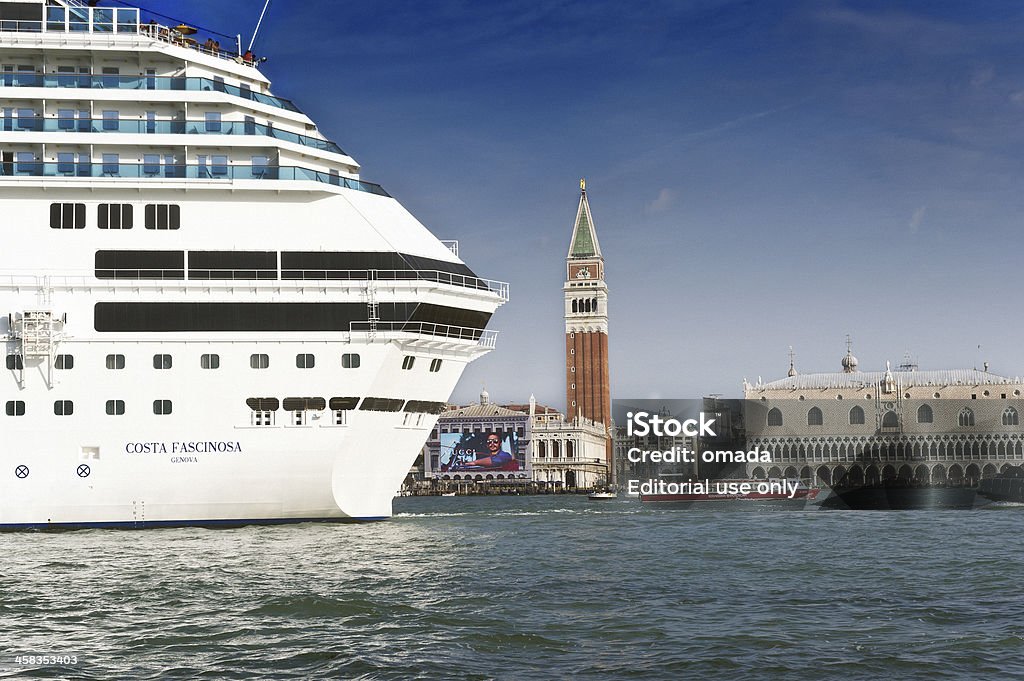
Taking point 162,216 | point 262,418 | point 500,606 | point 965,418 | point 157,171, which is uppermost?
point 157,171

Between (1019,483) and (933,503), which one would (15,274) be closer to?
(933,503)

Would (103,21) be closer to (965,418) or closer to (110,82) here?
(110,82)

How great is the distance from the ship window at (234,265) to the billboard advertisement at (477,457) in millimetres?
110645

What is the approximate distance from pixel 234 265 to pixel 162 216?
114 inches

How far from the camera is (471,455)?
14625 centimetres

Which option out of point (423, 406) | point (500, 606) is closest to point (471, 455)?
point (423, 406)

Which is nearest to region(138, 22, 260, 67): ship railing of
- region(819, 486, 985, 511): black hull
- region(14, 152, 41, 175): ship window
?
region(14, 152, 41, 175): ship window

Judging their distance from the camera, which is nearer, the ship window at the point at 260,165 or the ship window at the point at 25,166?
the ship window at the point at 25,166

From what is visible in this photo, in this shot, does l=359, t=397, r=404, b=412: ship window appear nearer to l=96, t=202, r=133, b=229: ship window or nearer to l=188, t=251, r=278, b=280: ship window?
l=188, t=251, r=278, b=280: ship window

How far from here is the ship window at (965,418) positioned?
102312mm

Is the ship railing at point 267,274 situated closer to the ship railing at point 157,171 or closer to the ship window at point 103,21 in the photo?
the ship railing at point 157,171

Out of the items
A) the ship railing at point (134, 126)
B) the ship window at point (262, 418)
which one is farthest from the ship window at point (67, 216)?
the ship window at point (262, 418)

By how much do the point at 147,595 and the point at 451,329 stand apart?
55.6 ft

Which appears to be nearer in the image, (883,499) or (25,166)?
(25,166)
